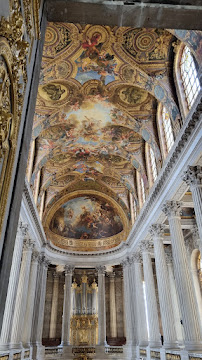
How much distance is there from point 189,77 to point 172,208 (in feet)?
18.7

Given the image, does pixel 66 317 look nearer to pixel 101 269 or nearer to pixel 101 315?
pixel 101 315

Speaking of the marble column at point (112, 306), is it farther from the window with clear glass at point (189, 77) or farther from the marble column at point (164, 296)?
the window with clear glass at point (189, 77)

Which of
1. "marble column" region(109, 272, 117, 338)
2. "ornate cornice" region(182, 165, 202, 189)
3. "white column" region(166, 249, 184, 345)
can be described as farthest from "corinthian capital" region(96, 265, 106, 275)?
"ornate cornice" region(182, 165, 202, 189)

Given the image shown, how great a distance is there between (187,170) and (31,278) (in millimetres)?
13062

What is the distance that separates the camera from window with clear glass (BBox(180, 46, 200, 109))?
1056cm

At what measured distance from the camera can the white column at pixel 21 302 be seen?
45.7ft

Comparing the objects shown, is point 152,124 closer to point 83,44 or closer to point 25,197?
point 83,44

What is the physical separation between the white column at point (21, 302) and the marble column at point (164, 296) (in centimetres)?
739

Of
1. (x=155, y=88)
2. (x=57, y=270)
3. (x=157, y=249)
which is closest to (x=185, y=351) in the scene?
(x=157, y=249)

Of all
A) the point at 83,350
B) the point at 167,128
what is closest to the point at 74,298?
the point at 83,350

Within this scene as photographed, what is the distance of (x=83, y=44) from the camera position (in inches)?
447

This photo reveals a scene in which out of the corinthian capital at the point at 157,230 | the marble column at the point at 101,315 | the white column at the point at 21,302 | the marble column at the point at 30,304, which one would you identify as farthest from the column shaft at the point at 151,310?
the marble column at the point at 30,304

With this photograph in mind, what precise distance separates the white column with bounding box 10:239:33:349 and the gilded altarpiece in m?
8.17

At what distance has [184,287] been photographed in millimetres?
10688
